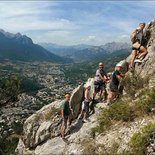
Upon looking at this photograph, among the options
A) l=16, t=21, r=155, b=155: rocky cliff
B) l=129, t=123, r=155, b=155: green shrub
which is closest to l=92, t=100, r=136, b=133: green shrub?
l=16, t=21, r=155, b=155: rocky cliff

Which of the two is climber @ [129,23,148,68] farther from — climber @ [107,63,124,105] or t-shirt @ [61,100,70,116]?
t-shirt @ [61,100,70,116]

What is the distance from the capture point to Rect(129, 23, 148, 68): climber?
28406 millimetres

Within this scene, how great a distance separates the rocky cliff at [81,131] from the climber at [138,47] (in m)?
0.54

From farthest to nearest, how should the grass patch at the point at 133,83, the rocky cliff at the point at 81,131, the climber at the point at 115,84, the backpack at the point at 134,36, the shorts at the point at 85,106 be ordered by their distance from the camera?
the backpack at the point at 134,36, the climber at the point at 115,84, the shorts at the point at 85,106, the grass patch at the point at 133,83, the rocky cliff at the point at 81,131

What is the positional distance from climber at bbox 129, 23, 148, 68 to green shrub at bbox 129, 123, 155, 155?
1040 centimetres

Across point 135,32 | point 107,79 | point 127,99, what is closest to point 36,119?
point 107,79

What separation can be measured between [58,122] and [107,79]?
5.33 m

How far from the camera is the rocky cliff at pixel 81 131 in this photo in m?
20.5

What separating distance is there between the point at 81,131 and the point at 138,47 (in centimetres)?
926

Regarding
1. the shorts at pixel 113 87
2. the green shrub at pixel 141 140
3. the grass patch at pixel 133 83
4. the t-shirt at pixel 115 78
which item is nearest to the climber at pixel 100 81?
the t-shirt at pixel 115 78

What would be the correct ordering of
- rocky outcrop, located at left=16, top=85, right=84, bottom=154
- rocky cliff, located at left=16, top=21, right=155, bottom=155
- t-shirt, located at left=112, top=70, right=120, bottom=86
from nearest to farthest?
rocky cliff, located at left=16, top=21, right=155, bottom=155 → t-shirt, located at left=112, top=70, right=120, bottom=86 → rocky outcrop, located at left=16, top=85, right=84, bottom=154

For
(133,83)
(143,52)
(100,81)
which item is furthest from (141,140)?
(143,52)

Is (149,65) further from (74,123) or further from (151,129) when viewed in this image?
(151,129)

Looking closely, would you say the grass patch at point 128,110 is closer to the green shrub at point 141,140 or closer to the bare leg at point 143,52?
the green shrub at point 141,140
